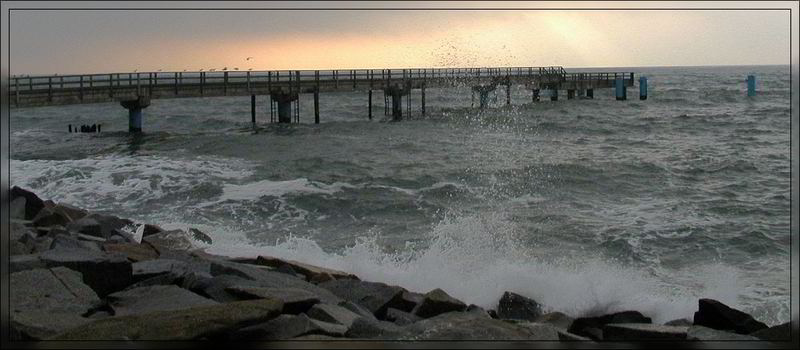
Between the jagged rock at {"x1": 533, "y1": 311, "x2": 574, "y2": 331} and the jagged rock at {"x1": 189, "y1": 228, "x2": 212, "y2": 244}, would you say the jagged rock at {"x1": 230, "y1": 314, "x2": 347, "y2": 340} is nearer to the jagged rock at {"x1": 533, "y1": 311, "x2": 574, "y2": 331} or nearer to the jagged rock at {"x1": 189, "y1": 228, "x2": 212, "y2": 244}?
the jagged rock at {"x1": 533, "y1": 311, "x2": 574, "y2": 331}

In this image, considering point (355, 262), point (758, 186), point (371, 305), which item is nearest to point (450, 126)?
point (758, 186)

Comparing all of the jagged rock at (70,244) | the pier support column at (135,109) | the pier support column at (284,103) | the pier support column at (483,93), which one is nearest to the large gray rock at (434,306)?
the jagged rock at (70,244)

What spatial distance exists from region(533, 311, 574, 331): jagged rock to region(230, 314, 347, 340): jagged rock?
255 cm

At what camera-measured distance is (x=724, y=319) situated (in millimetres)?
7773

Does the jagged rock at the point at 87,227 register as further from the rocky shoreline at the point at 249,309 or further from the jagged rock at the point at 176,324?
the jagged rock at the point at 176,324

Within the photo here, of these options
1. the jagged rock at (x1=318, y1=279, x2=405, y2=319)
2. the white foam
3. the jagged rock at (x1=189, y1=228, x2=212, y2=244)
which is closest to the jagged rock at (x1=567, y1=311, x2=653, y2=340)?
the white foam

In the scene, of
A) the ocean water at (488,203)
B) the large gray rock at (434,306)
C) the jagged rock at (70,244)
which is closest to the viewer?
the large gray rock at (434,306)

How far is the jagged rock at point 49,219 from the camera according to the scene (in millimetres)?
11633

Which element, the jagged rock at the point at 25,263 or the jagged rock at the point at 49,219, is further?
the jagged rock at the point at 49,219

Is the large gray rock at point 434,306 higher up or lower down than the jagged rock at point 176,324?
lower down

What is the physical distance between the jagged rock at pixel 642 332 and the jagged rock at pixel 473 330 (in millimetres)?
451

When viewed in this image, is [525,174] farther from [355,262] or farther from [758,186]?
[355,262]

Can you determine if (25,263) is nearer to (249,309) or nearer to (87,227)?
(249,309)

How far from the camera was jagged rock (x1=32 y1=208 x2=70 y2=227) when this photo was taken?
11.6 meters
